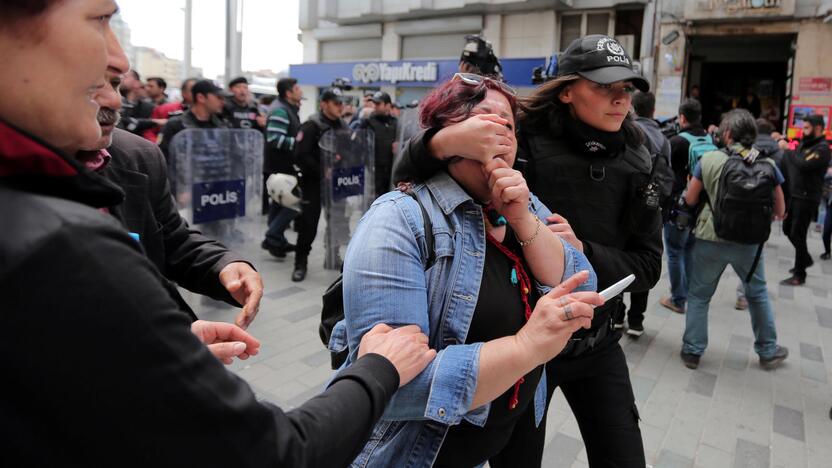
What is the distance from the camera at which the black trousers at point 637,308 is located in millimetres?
4777

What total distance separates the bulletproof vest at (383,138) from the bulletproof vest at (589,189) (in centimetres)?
544

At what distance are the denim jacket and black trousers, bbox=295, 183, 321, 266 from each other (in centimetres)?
478

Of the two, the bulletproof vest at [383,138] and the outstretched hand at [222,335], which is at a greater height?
the bulletproof vest at [383,138]

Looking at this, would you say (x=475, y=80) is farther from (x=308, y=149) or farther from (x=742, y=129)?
(x=308, y=149)

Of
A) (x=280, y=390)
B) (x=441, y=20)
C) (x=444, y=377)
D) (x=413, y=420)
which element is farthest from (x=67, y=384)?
(x=441, y=20)

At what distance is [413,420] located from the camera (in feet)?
4.70

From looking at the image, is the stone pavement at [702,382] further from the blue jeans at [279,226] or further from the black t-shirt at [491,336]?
the black t-shirt at [491,336]

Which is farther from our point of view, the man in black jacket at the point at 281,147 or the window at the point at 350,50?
the window at the point at 350,50

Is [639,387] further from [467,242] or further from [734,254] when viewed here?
[467,242]

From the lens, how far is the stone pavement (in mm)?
3234

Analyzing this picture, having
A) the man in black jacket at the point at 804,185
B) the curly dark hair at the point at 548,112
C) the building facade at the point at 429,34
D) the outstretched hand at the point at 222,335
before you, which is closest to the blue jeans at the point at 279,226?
the curly dark hair at the point at 548,112

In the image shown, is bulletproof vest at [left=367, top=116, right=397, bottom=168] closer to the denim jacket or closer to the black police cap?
the black police cap

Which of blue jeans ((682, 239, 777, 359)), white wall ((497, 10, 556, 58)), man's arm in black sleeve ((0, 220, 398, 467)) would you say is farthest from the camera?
white wall ((497, 10, 556, 58))

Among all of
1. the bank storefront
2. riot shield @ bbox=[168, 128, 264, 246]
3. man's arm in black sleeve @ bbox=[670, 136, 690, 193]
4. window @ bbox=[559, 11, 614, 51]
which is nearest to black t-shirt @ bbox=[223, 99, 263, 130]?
riot shield @ bbox=[168, 128, 264, 246]
